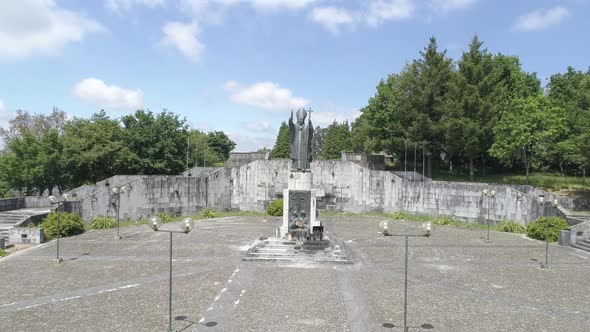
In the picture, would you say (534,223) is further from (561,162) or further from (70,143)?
(70,143)

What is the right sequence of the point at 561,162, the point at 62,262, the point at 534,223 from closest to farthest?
the point at 62,262 < the point at 534,223 < the point at 561,162

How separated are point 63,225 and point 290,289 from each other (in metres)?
19.1

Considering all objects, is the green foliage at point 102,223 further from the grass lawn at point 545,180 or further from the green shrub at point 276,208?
the grass lawn at point 545,180

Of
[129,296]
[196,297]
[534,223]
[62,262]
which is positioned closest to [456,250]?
[534,223]

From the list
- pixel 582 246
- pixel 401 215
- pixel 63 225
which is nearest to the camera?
pixel 582 246

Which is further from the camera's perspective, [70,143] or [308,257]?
[70,143]

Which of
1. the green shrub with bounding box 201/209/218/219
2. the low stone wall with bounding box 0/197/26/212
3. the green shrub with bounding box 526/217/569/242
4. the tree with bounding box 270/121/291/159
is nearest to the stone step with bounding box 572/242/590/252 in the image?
the green shrub with bounding box 526/217/569/242

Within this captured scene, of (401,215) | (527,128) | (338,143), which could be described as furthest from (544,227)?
(338,143)

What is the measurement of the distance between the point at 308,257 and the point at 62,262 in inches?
483

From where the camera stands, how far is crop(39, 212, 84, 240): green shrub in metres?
27.6

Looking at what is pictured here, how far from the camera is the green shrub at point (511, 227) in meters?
32.0

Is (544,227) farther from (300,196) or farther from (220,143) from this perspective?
(220,143)

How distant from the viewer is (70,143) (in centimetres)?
4116

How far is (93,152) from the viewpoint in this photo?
4147cm
